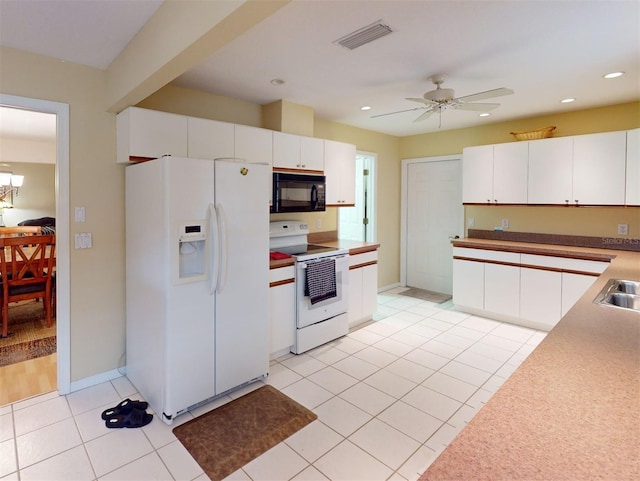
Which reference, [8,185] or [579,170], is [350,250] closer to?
[579,170]

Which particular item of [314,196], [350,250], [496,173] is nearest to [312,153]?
[314,196]

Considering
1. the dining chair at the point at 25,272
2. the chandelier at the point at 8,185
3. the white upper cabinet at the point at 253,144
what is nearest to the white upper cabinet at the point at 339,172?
the white upper cabinet at the point at 253,144

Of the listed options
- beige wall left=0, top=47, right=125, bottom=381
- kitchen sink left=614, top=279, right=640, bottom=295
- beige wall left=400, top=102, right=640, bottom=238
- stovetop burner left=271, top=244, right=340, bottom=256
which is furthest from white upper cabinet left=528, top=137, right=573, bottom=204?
beige wall left=0, top=47, right=125, bottom=381

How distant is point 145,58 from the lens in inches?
81.6

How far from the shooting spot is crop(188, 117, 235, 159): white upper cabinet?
2873 millimetres

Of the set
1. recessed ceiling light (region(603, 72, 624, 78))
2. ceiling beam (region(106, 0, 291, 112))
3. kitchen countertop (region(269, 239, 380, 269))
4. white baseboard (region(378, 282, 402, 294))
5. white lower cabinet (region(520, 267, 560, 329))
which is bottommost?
white baseboard (region(378, 282, 402, 294))

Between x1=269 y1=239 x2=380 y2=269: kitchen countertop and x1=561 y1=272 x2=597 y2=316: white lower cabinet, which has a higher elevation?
x1=269 y1=239 x2=380 y2=269: kitchen countertop

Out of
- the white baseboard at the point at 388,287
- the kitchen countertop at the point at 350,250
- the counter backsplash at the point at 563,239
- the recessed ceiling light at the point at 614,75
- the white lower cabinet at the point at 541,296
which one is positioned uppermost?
the recessed ceiling light at the point at 614,75

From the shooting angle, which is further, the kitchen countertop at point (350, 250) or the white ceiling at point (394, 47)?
the kitchen countertop at point (350, 250)

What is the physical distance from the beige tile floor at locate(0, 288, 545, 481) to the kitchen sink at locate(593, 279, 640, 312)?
3.62 feet

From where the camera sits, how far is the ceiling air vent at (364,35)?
7.05 feet

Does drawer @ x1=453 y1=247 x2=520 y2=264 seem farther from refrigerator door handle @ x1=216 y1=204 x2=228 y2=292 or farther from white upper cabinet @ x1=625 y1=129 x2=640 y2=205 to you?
refrigerator door handle @ x1=216 y1=204 x2=228 y2=292

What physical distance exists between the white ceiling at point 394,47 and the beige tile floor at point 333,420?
8.13 feet

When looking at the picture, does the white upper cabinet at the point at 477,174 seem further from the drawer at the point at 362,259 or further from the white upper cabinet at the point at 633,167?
the drawer at the point at 362,259
